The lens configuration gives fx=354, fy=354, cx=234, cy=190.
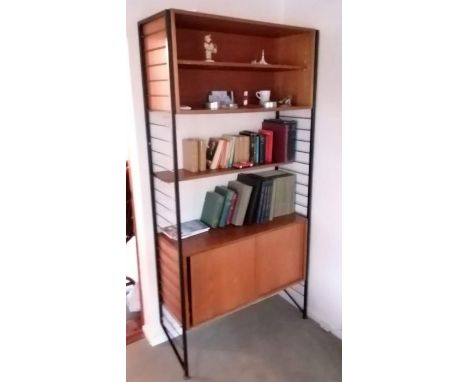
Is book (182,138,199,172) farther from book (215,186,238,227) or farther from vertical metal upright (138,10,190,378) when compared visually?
book (215,186,238,227)

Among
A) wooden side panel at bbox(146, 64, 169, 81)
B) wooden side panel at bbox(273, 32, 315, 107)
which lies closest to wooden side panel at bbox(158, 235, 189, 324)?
wooden side panel at bbox(146, 64, 169, 81)

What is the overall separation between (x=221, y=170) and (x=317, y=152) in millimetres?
710

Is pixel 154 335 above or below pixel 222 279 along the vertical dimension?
below

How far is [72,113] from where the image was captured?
43cm

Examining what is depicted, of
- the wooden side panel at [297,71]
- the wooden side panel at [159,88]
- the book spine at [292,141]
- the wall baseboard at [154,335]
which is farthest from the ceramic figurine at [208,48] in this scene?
the wall baseboard at [154,335]

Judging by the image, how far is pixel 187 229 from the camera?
2.23 m

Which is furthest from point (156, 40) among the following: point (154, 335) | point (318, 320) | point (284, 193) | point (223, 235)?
point (318, 320)

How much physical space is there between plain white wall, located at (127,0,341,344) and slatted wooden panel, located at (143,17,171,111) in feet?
0.23

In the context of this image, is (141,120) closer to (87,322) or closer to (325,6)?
(325,6)

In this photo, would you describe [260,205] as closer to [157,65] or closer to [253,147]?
[253,147]

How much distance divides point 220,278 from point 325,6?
1753 millimetres

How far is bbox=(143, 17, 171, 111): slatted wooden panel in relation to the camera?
5.69ft

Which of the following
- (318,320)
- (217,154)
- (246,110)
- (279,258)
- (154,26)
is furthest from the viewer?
(318,320)
